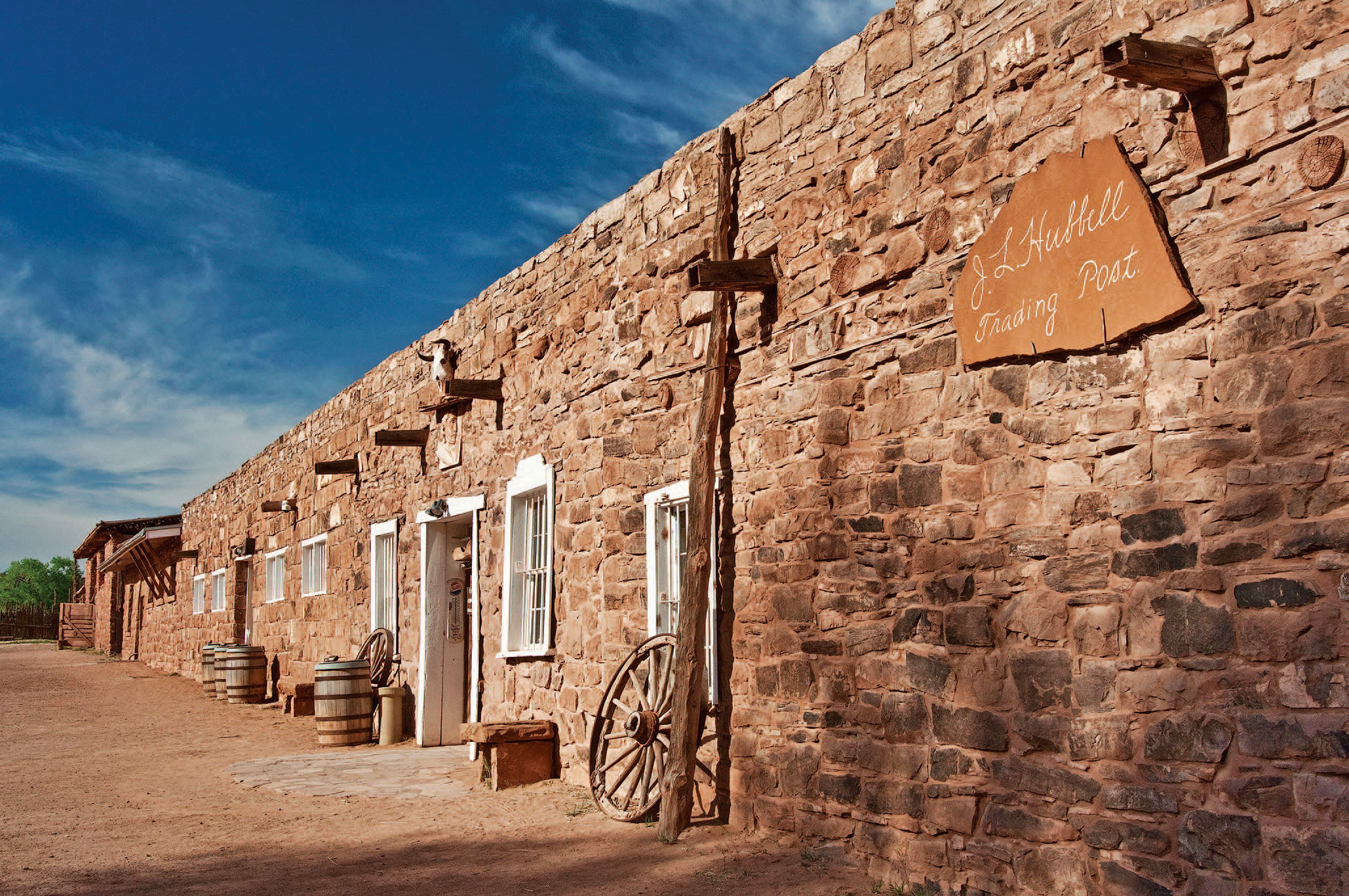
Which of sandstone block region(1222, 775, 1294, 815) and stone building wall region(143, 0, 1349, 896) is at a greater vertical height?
stone building wall region(143, 0, 1349, 896)

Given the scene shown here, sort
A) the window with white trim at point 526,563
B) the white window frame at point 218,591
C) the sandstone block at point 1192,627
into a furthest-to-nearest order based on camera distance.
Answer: the white window frame at point 218,591 < the window with white trim at point 526,563 < the sandstone block at point 1192,627

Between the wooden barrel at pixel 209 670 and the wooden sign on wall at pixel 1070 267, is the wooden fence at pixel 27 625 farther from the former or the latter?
the wooden sign on wall at pixel 1070 267

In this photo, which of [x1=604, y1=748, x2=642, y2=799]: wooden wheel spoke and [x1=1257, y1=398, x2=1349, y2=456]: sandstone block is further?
[x1=604, y1=748, x2=642, y2=799]: wooden wheel spoke

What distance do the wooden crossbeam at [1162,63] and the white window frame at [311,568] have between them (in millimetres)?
11401

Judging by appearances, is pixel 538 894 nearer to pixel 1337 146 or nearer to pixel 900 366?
pixel 900 366

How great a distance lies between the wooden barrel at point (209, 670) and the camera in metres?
16.0

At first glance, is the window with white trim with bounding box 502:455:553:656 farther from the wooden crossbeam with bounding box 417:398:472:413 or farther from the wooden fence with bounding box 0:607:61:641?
the wooden fence with bounding box 0:607:61:641

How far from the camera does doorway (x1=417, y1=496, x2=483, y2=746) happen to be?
9906 millimetres

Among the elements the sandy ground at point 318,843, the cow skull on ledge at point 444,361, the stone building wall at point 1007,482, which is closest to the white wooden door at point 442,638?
the sandy ground at point 318,843

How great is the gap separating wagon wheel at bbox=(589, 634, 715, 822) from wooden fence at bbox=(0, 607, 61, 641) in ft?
126

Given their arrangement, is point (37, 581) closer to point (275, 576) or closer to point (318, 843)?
point (275, 576)

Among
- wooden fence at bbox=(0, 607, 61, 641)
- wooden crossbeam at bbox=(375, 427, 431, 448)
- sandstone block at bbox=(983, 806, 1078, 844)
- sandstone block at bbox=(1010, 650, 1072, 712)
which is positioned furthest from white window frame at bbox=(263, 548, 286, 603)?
wooden fence at bbox=(0, 607, 61, 641)

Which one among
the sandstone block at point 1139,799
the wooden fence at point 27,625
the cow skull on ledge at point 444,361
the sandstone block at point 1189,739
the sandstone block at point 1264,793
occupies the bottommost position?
the wooden fence at point 27,625

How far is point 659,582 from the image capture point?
6781 mm
